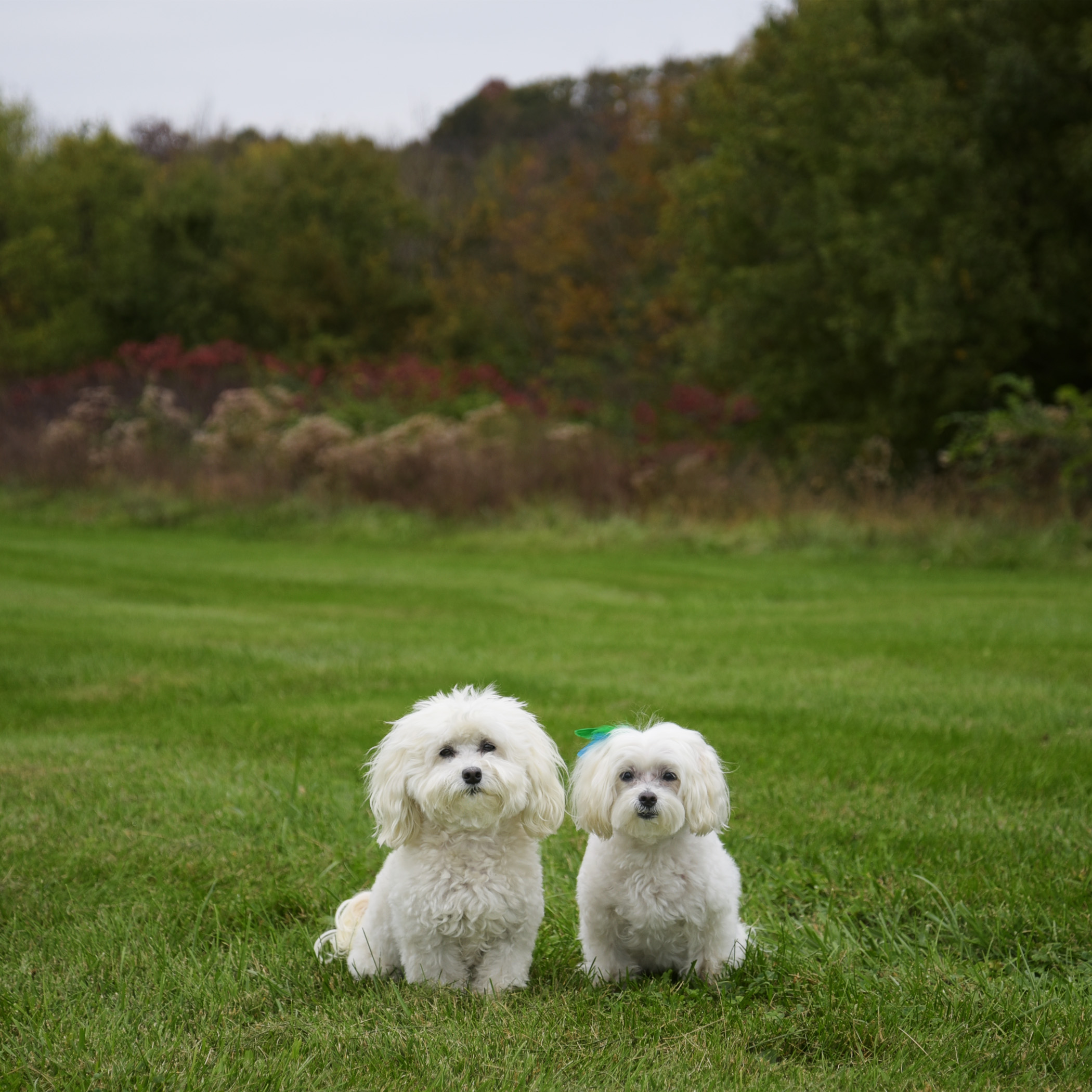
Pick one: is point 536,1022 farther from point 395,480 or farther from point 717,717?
point 395,480

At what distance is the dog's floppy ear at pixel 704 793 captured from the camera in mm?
3078

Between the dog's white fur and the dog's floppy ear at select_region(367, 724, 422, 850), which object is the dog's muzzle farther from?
the dog's white fur

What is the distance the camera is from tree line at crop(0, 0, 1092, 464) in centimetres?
1720

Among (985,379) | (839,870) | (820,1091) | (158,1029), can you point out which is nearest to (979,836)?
(839,870)

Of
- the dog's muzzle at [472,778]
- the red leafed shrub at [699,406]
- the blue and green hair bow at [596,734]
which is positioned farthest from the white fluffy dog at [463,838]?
the red leafed shrub at [699,406]

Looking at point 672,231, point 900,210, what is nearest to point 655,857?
point 900,210

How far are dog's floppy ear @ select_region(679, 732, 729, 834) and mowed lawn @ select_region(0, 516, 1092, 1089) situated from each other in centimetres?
46

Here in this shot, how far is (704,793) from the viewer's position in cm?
308

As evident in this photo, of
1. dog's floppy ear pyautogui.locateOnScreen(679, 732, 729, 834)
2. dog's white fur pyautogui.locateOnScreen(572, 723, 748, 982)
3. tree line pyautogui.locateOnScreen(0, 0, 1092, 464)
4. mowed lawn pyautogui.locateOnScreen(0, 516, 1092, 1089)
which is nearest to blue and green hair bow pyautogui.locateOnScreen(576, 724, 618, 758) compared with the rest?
dog's white fur pyautogui.locateOnScreen(572, 723, 748, 982)

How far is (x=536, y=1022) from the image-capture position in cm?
288

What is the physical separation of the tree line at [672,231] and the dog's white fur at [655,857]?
601 inches

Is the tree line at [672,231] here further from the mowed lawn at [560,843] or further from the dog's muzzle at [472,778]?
the dog's muzzle at [472,778]

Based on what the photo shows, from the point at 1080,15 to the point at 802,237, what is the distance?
5603 millimetres

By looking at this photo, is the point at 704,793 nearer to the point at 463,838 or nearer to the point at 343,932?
the point at 463,838
